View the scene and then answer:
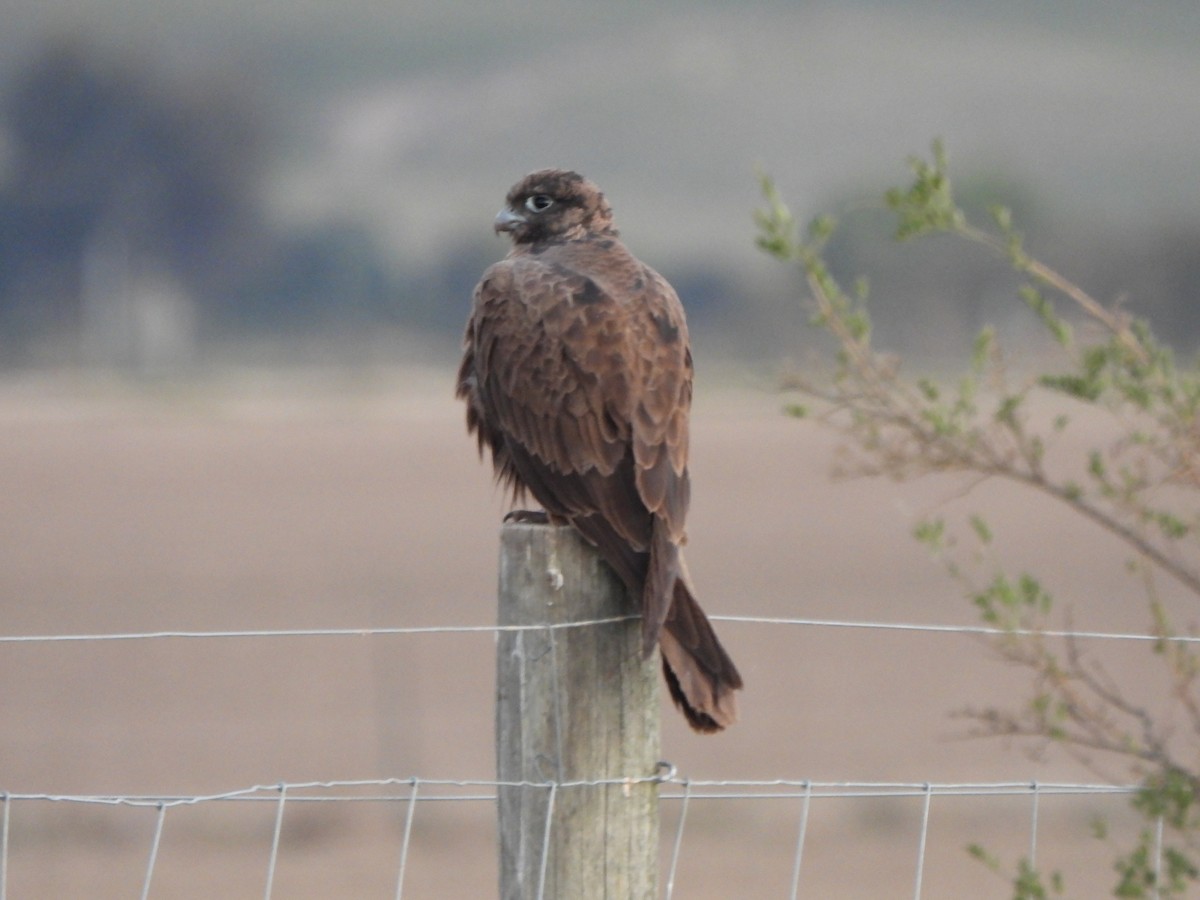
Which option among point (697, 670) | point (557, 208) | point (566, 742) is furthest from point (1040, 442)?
point (566, 742)

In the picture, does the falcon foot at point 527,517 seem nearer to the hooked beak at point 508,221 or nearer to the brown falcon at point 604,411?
the brown falcon at point 604,411

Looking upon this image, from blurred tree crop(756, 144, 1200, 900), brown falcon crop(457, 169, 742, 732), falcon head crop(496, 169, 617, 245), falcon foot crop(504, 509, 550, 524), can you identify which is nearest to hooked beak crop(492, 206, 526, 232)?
falcon head crop(496, 169, 617, 245)

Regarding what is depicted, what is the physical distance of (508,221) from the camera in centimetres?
508

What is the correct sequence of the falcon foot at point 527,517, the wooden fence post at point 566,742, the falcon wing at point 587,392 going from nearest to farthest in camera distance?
the wooden fence post at point 566,742 → the falcon wing at point 587,392 → the falcon foot at point 527,517

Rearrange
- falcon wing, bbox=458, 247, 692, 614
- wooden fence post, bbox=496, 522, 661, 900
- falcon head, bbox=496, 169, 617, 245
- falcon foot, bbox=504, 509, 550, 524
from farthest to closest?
falcon head, bbox=496, 169, 617, 245 → falcon foot, bbox=504, 509, 550, 524 → falcon wing, bbox=458, 247, 692, 614 → wooden fence post, bbox=496, 522, 661, 900

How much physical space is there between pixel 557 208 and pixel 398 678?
31.1ft

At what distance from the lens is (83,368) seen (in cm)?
3819

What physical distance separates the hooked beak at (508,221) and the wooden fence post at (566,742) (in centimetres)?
219

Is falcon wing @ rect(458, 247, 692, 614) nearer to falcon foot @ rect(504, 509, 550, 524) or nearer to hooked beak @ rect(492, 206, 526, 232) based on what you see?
falcon foot @ rect(504, 509, 550, 524)

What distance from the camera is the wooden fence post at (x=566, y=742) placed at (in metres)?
2.91

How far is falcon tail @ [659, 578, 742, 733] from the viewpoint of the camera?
3211mm

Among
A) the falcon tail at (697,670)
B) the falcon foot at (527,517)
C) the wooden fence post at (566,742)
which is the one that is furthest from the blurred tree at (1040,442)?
the wooden fence post at (566,742)

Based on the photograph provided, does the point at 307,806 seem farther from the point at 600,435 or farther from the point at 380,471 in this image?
the point at 380,471

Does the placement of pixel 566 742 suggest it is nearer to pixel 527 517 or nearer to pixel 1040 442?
pixel 527 517
